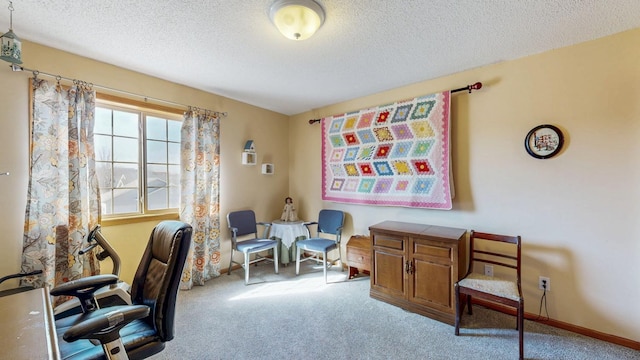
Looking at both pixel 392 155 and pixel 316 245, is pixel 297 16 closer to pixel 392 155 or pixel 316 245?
pixel 392 155

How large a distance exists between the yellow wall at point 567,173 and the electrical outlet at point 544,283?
0.03 meters

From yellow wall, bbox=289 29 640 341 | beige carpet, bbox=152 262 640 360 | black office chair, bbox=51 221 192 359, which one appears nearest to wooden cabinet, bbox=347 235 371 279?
beige carpet, bbox=152 262 640 360

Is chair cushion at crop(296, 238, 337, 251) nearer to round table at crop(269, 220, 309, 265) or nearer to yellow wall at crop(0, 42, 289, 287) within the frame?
round table at crop(269, 220, 309, 265)

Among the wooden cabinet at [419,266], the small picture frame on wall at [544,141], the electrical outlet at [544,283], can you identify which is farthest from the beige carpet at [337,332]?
the small picture frame on wall at [544,141]

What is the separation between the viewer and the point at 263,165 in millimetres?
3846

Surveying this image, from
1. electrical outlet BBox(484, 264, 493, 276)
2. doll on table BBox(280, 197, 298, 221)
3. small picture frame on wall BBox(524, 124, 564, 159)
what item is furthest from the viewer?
doll on table BBox(280, 197, 298, 221)

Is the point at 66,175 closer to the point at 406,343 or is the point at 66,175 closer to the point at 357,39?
the point at 357,39

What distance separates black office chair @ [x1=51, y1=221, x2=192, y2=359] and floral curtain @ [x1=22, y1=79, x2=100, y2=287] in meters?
0.96

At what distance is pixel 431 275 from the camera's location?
2301 millimetres

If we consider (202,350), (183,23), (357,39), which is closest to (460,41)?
(357,39)

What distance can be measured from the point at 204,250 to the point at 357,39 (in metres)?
2.80

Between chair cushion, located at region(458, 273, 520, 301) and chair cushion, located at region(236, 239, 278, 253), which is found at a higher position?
chair cushion, located at region(236, 239, 278, 253)

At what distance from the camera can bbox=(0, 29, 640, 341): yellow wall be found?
76.4 inches

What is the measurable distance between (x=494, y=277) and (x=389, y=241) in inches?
37.5
